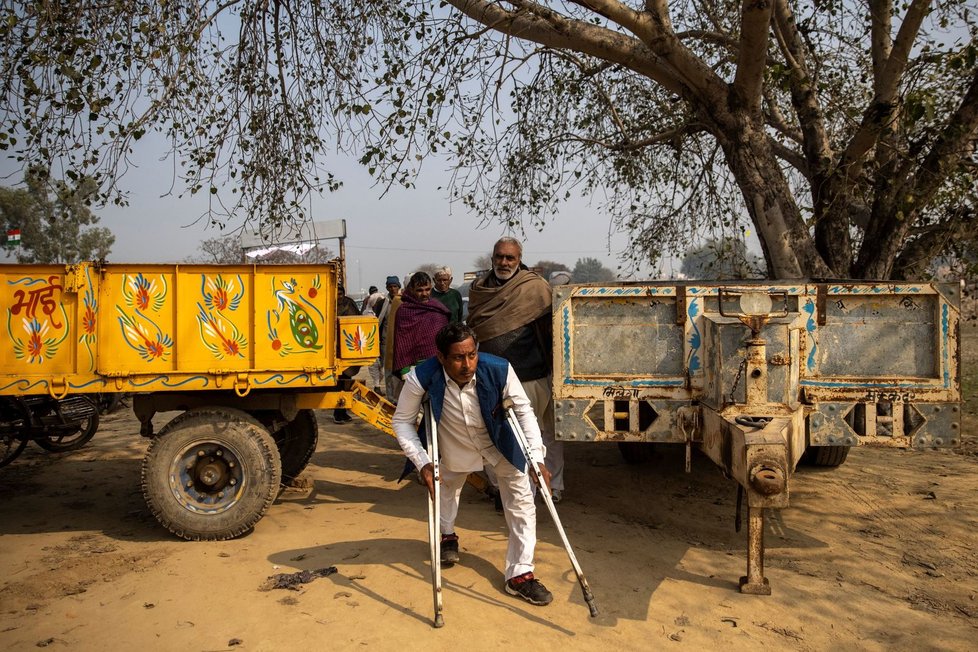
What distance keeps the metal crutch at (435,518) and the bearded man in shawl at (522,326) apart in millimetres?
1505

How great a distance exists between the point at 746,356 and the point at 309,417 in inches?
148

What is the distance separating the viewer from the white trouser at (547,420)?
5465 mm

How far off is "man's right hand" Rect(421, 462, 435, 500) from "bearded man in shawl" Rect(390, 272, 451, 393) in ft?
9.15

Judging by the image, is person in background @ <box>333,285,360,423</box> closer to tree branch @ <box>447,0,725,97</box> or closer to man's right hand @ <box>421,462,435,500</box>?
man's right hand @ <box>421,462,435,500</box>

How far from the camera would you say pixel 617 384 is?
4.65 meters

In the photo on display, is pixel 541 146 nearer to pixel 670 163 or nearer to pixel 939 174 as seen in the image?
pixel 670 163

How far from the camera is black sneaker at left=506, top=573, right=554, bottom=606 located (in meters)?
3.76

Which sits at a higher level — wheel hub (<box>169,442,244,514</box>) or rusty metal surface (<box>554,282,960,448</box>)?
rusty metal surface (<box>554,282,960,448</box>)

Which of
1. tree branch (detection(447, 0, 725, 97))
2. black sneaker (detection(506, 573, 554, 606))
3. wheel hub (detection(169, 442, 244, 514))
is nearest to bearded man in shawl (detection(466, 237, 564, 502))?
black sneaker (detection(506, 573, 554, 606))

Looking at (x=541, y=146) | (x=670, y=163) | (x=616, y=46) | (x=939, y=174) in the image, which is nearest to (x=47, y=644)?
(x=616, y=46)

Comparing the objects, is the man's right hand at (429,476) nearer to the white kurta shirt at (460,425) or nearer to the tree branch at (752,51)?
the white kurta shirt at (460,425)

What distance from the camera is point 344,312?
27.1ft

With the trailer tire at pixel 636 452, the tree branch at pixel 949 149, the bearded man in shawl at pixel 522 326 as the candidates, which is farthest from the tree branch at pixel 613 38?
the trailer tire at pixel 636 452

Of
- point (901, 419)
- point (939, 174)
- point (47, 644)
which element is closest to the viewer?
point (47, 644)
